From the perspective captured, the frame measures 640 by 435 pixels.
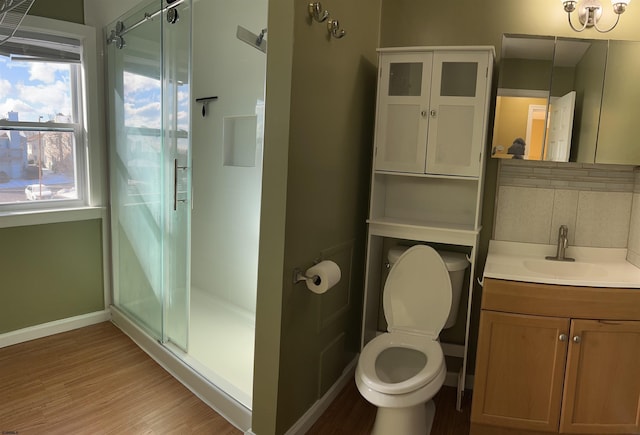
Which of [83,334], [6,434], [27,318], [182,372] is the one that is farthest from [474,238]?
[27,318]

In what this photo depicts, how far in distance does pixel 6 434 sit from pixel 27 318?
1.14m

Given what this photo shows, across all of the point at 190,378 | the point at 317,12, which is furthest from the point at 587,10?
the point at 190,378

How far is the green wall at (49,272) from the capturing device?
290cm

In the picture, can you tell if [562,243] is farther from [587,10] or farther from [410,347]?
[587,10]

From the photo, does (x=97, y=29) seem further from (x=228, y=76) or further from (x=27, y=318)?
(x=27, y=318)

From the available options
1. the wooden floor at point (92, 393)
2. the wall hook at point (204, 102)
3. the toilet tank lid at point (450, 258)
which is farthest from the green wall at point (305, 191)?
the wall hook at point (204, 102)

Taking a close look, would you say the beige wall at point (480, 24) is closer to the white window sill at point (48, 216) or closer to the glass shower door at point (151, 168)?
the glass shower door at point (151, 168)

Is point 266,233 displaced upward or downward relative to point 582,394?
upward

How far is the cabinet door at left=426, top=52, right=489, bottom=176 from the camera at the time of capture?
86.0 inches

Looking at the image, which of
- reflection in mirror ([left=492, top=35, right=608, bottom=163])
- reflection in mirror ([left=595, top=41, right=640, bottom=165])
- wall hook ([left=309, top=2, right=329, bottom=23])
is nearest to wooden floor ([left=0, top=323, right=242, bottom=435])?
wall hook ([left=309, top=2, right=329, bottom=23])

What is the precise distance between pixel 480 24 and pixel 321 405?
2.23 m

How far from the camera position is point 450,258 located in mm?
2381

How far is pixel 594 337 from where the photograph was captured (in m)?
1.92

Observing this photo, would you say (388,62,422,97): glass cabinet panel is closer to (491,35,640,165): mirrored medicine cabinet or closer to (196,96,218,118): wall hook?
(491,35,640,165): mirrored medicine cabinet
